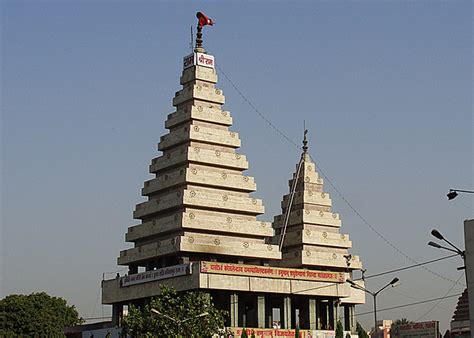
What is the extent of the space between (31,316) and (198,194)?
50.1 metres

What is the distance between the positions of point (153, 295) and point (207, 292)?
634 centimetres

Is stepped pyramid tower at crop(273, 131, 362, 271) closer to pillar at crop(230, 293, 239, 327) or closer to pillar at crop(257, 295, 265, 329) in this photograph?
pillar at crop(257, 295, 265, 329)

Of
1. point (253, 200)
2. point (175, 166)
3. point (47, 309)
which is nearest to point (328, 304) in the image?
point (253, 200)

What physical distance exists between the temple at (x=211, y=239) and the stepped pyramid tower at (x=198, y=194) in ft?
0.35

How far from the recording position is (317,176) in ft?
368

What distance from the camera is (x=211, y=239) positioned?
92125mm

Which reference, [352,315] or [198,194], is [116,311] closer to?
[198,194]

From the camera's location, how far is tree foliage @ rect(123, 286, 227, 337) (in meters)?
75.1

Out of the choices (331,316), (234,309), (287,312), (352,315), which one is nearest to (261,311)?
(287,312)

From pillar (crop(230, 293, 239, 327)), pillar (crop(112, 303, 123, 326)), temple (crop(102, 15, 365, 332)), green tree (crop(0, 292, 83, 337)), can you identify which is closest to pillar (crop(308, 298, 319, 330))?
temple (crop(102, 15, 365, 332))

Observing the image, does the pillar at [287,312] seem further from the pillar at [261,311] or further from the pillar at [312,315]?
the pillar at [312,315]

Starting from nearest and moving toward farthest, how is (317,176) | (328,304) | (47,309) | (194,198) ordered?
(194,198) < (328,304) < (317,176) < (47,309)

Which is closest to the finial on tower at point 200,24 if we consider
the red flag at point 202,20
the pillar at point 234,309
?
the red flag at point 202,20

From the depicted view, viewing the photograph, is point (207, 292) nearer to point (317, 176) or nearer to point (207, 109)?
point (207, 109)
